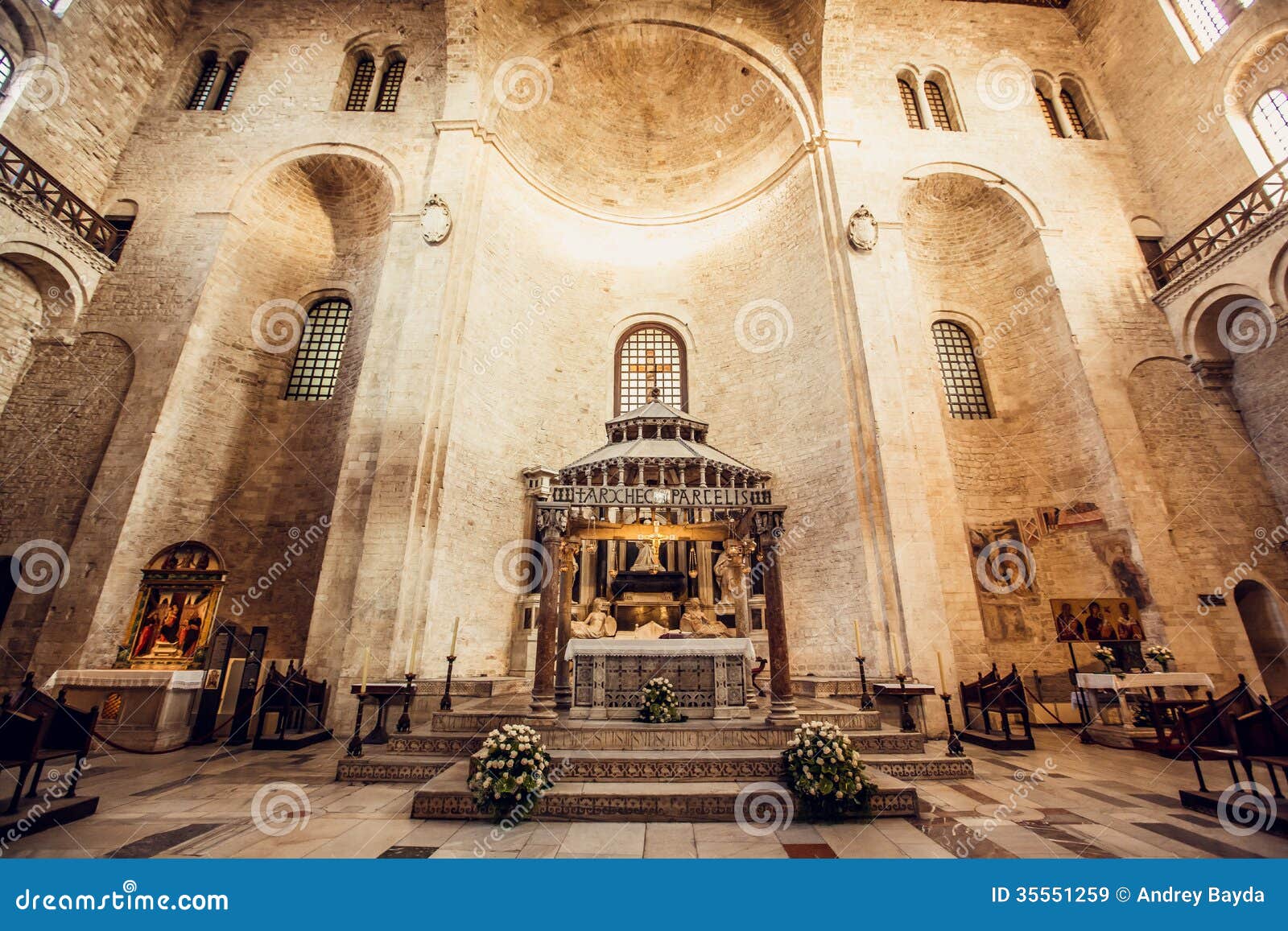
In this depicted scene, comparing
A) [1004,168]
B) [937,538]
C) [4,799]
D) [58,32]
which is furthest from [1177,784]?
[58,32]

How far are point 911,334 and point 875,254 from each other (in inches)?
84.4

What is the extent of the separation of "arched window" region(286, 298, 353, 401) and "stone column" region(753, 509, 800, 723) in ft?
38.7

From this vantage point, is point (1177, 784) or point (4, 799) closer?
point (4, 799)

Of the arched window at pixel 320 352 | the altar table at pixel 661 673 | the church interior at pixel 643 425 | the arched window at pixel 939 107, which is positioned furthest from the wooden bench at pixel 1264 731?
the arched window at pixel 320 352

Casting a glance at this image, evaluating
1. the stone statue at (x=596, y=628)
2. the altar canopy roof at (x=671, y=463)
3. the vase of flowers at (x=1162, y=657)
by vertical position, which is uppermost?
the altar canopy roof at (x=671, y=463)

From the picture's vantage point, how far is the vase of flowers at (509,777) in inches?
196

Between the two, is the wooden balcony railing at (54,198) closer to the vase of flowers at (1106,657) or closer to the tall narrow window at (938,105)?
the tall narrow window at (938,105)

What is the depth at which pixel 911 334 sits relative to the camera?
11664 millimetres

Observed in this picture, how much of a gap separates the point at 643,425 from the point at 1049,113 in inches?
672

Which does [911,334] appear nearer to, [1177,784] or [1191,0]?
[1177,784]

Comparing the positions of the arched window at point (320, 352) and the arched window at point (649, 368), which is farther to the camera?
the arched window at point (649, 368)

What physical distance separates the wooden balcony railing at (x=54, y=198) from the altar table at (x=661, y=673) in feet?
45.9

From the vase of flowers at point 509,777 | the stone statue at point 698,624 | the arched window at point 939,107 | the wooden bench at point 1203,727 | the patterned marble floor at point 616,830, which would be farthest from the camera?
the arched window at point 939,107

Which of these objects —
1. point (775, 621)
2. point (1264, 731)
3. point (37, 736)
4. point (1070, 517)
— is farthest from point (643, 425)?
point (1070, 517)
